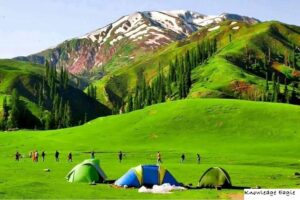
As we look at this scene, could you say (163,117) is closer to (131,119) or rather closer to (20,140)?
(131,119)

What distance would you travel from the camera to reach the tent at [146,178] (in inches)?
1891

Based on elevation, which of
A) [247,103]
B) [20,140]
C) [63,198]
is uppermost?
[247,103]

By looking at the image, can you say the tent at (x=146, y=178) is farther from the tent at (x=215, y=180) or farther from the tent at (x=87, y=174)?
the tent at (x=87, y=174)

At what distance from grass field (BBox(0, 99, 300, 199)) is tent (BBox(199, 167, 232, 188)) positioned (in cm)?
302

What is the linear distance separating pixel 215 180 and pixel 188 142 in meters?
58.8

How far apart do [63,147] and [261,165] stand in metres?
48.0

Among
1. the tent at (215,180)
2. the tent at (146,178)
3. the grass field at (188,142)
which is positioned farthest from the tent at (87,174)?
the tent at (215,180)

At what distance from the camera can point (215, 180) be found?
163 feet

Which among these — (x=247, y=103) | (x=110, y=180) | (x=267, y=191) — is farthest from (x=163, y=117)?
(x=267, y=191)

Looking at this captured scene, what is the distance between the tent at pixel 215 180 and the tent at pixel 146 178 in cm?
333

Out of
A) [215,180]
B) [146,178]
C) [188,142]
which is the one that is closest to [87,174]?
[146,178]

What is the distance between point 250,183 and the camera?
5438 centimetres

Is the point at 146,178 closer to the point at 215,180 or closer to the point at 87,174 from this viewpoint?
the point at 215,180

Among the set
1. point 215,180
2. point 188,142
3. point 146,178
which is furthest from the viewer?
point 188,142
